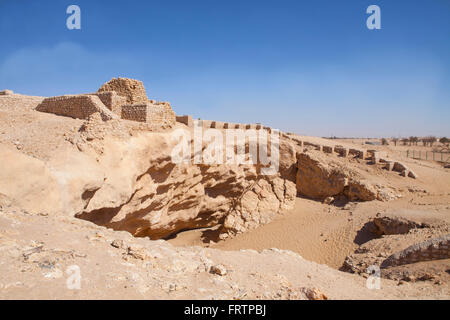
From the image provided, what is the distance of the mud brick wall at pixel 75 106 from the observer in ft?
27.4

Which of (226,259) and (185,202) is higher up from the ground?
(226,259)

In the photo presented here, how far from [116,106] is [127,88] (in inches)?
51.7

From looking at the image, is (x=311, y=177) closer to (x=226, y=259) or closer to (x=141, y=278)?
(x=226, y=259)

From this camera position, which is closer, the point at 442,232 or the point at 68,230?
the point at 68,230

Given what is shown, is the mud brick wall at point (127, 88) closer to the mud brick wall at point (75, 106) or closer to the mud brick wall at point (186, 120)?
the mud brick wall at point (75, 106)

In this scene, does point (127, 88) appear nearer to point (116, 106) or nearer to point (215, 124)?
point (116, 106)

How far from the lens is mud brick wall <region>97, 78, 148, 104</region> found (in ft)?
33.4

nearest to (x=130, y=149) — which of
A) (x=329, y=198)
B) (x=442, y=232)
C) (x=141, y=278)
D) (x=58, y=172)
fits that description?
(x=58, y=172)

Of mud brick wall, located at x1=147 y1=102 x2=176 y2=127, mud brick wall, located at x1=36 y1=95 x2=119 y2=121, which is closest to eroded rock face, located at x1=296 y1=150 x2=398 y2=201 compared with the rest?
mud brick wall, located at x1=147 y1=102 x2=176 y2=127

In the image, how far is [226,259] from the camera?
4797mm

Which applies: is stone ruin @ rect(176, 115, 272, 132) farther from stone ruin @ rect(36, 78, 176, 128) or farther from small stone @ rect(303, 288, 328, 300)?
small stone @ rect(303, 288, 328, 300)

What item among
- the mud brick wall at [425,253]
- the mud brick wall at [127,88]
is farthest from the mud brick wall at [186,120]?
the mud brick wall at [425,253]

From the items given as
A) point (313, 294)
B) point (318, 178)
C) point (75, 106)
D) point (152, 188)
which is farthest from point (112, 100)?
point (318, 178)

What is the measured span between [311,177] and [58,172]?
1211cm
